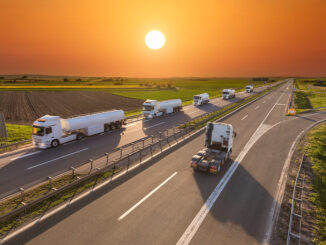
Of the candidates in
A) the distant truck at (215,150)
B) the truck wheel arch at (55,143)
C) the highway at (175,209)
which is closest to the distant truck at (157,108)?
the truck wheel arch at (55,143)

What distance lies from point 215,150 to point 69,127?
51.7 feet

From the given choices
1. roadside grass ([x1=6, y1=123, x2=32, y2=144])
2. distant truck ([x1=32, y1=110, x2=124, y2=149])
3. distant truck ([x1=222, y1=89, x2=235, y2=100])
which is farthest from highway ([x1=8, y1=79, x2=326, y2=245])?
distant truck ([x1=222, y1=89, x2=235, y2=100])

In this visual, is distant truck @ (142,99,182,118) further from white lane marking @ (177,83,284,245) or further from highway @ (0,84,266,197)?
white lane marking @ (177,83,284,245)

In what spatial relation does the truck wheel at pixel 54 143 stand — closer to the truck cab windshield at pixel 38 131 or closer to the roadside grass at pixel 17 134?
the truck cab windshield at pixel 38 131

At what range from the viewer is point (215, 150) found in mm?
15461

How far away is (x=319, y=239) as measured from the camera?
794cm

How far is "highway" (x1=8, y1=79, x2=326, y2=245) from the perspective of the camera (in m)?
7.98

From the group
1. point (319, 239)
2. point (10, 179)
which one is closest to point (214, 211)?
point (319, 239)

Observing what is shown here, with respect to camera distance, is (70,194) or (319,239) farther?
(70,194)

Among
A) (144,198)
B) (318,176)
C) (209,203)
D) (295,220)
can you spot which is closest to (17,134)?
(144,198)

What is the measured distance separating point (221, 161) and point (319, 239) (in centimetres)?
675

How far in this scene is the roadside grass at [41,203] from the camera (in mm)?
8562

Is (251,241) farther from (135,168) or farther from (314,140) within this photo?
(314,140)

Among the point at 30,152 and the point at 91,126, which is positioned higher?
the point at 91,126
